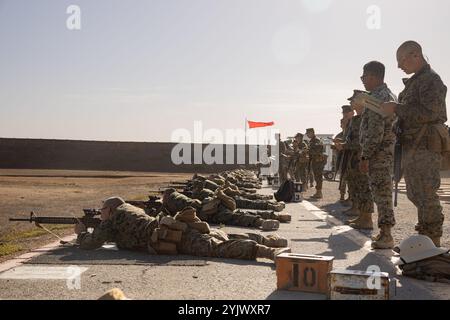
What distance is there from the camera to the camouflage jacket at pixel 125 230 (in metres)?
5.80

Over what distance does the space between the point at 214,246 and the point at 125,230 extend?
41.2 inches

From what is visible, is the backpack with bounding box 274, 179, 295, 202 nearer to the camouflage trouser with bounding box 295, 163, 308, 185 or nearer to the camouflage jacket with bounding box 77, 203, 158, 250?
the camouflage trouser with bounding box 295, 163, 308, 185

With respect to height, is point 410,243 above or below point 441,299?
above

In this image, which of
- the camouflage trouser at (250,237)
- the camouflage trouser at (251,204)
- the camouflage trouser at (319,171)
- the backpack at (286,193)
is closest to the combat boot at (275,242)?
the camouflage trouser at (250,237)

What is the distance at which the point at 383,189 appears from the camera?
6.17 m

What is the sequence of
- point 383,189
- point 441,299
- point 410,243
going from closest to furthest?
point 441,299 < point 410,243 < point 383,189

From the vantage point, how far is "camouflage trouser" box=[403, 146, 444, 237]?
5.12 metres

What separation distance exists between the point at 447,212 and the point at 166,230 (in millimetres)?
7941

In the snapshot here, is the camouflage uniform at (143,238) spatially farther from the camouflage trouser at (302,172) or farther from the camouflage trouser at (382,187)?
the camouflage trouser at (302,172)

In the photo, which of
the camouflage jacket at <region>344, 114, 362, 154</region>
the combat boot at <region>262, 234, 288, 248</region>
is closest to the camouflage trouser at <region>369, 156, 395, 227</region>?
the combat boot at <region>262, 234, 288, 248</region>

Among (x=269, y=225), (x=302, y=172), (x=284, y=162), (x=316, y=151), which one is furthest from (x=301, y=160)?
(x=269, y=225)

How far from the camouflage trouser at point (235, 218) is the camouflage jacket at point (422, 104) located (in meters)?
3.60

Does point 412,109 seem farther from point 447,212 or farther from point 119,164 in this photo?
point 119,164
